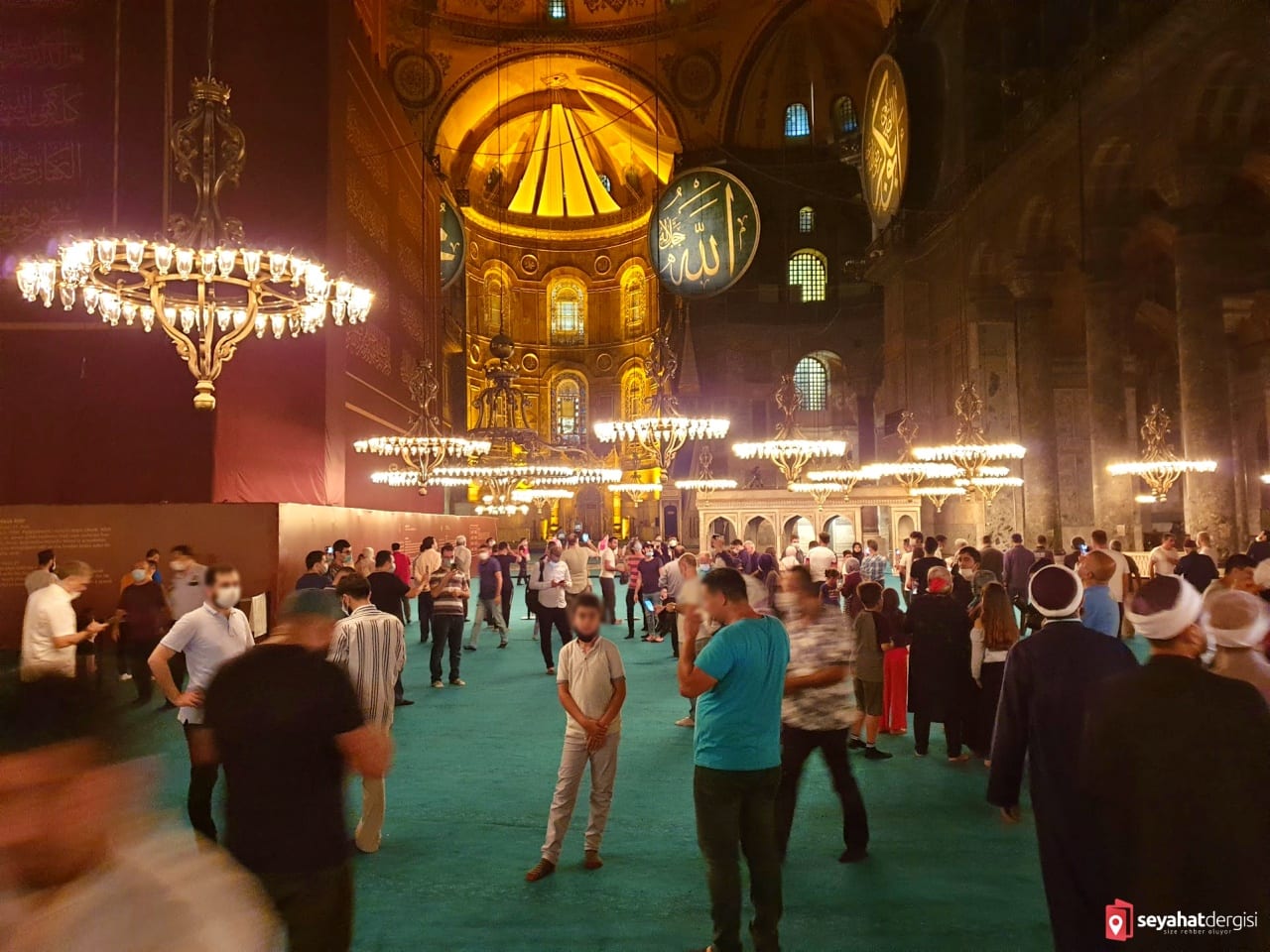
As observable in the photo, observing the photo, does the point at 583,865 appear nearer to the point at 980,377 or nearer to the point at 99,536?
the point at 99,536

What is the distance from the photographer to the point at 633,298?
40562 millimetres

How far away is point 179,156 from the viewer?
25.4 feet

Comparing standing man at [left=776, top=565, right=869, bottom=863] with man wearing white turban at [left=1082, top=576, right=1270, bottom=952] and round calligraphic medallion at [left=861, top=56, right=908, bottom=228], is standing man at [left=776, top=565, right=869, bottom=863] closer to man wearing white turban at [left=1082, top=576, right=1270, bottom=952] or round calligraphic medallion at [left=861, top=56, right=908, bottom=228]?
man wearing white turban at [left=1082, top=576, right=1270, bottom=952]

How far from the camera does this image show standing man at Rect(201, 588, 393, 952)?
2361mm

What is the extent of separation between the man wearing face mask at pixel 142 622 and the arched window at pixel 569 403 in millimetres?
33235

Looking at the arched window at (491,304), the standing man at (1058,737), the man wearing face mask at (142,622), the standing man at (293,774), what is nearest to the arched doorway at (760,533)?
the man wearing face mask at (142,622)

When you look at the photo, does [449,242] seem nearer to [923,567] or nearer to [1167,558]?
[923,567]

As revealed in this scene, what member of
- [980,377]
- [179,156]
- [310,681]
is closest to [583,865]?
[310,681]

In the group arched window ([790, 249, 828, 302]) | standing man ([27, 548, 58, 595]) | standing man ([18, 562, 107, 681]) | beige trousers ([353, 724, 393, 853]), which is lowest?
beige trousers ([353, 724, 393, 853])

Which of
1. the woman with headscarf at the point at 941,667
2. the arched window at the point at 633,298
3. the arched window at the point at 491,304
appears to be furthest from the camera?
the arched window at the point at 633,298

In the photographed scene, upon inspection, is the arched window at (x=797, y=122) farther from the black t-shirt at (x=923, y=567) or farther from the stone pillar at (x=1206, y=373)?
the black t-shirt at (x=923, y=567)

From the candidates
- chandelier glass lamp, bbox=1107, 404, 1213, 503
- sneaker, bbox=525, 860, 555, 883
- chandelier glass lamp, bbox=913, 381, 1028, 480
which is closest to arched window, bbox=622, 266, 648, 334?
chandelier glass lamp, bbox=913, 381, 1028, 480

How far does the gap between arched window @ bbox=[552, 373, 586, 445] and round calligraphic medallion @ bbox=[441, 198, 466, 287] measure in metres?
17.0

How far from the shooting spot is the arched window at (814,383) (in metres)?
34.2
